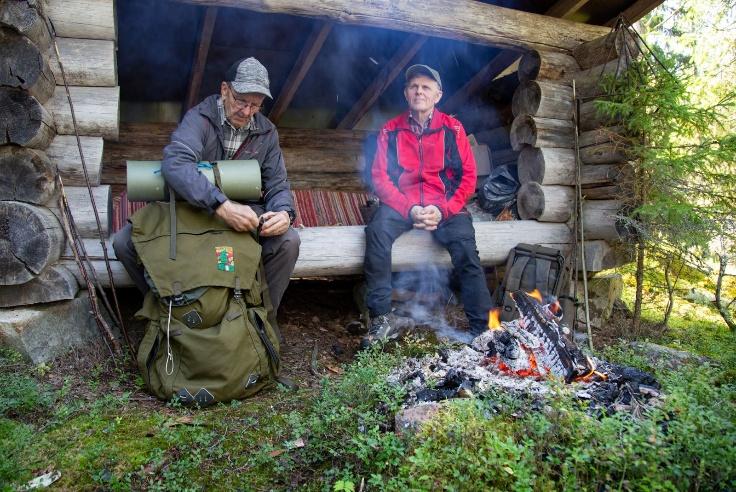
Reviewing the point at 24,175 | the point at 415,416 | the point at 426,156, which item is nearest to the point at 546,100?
the point at 426,156

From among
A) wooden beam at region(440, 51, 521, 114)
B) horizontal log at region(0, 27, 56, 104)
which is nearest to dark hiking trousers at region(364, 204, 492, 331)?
wooden beam at region(440, 51, 521, 114)

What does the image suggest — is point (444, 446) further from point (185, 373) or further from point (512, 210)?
point (512, 210)

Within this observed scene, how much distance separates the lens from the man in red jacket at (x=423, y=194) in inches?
185

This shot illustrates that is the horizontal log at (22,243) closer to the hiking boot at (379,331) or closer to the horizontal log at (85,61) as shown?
the horizontal log at (85,61)

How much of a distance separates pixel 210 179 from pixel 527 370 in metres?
2.48

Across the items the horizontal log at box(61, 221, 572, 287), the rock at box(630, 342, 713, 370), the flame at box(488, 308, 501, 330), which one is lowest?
the rock at box(630, 342, 713, 370)

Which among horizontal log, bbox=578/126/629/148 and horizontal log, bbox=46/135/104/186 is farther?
horizontal log, bbox=578/126/629/148

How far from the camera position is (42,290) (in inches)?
152

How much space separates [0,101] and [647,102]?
5112 mm

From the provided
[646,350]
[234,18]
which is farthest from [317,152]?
[646,350]

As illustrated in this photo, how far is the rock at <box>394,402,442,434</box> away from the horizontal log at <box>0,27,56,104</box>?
3221 mm

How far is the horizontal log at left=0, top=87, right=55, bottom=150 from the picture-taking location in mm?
3615

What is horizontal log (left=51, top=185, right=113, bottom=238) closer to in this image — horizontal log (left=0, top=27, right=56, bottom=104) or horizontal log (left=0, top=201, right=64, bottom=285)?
horizontal log (left=0, top=201, right=64, bottom=285)

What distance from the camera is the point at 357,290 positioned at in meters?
5.53
